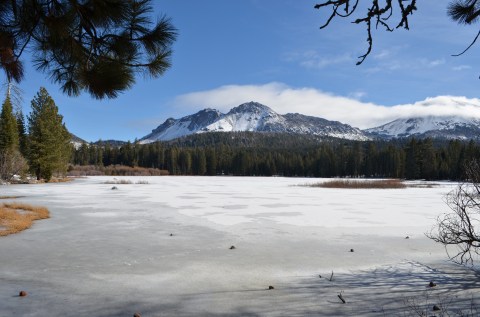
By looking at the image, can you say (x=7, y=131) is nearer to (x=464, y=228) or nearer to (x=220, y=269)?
(x=220, y=269)

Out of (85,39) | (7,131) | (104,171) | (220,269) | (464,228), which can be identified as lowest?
(220,269)

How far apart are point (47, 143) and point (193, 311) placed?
49.5m

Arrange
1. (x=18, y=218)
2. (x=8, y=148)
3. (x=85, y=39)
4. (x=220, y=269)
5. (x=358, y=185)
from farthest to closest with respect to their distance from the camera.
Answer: (x=8, y=148) < (x=358, y=185) < (x=18, y=218) < (x=220, y=269) < (x=85, y=39)

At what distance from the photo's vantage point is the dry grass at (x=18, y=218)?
476 inches

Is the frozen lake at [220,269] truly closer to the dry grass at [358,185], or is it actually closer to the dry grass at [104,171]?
the dry grass at [358,185]

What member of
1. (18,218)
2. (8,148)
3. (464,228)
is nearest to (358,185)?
(18,218)

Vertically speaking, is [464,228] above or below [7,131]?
below

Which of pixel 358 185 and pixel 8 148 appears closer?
pixel 358 185

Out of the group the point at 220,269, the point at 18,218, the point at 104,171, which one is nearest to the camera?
the point at 220,269

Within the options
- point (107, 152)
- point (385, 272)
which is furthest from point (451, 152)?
point (107, 152)

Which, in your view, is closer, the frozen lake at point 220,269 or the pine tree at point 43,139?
the frozen lake at point 220,269

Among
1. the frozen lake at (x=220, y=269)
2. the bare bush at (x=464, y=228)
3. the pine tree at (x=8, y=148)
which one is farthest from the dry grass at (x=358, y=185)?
the pine tree at (x=8, y=148)

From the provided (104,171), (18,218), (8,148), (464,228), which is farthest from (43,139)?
(464,228)

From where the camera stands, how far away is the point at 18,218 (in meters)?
13.7
